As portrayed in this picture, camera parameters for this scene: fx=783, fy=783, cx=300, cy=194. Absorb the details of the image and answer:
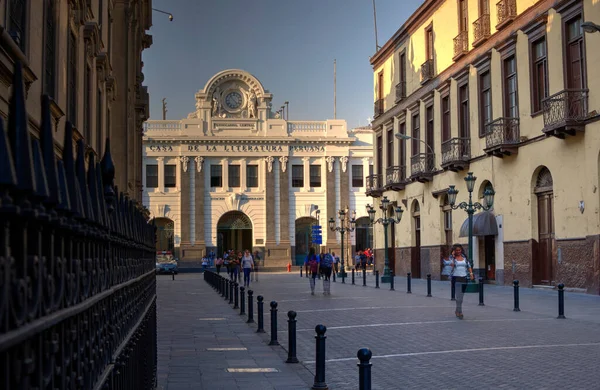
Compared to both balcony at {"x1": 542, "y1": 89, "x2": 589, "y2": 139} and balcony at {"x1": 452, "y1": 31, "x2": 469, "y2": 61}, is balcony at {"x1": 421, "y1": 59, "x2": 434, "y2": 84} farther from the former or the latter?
balcony at {"x1": 542, "y1": 89, "x2": 589, "y2": 139}

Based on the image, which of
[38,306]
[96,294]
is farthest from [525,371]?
[38,306]

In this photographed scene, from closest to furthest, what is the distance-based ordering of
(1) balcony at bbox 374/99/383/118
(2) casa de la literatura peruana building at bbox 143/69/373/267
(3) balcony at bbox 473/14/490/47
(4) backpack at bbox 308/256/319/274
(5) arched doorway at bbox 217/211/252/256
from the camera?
(4) backpack at bbox 308/256/319/274, (3) balcony at bbox 473/14/490/47, (1) balcony at bbox 374/99/383/118, (2) casa de la literatura peruana building at bbox 143/69/373/267, (5) arched doorway at bbox 217/211/252/256

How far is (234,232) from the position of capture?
69.8m

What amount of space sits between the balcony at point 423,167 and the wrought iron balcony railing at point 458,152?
9.80 ft

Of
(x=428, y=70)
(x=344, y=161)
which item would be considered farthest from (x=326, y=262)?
(x=344, y=161)

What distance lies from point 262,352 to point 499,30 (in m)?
22.9

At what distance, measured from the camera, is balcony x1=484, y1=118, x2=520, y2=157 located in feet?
100

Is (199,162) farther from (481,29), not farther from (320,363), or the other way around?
(320,363)

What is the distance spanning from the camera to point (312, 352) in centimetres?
1309

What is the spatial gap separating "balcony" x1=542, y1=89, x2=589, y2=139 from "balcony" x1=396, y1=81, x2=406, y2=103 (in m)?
19.1

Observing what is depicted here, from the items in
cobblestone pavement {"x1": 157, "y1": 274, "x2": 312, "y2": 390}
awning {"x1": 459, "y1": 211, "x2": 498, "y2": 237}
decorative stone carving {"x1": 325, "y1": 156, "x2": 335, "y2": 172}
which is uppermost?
decorative stone carving {"x1": 325, "y1": 156, "x2": 335, "y2": 172}

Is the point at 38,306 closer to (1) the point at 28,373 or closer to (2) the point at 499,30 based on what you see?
(1) the point at 28,373

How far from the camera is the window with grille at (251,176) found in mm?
69625

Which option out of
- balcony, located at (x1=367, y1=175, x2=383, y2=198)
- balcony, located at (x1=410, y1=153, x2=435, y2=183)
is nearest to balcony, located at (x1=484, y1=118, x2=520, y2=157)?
balcony, located at (x1=410, y1=153, x2=435, y2=183)
